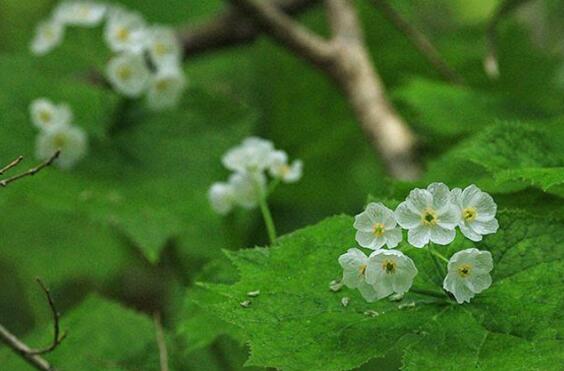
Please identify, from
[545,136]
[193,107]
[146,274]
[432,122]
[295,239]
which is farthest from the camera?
[146,274]

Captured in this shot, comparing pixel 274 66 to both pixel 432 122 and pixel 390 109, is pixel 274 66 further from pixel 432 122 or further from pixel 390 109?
pixel 432 122

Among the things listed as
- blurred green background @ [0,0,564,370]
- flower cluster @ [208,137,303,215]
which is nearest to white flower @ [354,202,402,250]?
blurred green background @ [0,0,564,370]

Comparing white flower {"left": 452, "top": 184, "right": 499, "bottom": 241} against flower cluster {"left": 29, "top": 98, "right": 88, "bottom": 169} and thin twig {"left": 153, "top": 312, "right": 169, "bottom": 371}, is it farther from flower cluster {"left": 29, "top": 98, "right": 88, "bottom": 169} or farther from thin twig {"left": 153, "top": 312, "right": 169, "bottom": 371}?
flower cluster {"left": 29, "top": 98, "right": 88, "bottom": 169}

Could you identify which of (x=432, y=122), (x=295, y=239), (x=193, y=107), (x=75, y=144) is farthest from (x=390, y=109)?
(x=295, y=239)

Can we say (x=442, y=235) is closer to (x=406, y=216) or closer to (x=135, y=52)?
(x=406, y=216)

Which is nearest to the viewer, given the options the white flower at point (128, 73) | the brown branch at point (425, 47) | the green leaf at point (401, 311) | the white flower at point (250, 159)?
the green leaf at point (401, 311)

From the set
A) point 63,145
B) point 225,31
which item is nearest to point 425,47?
point 225,31

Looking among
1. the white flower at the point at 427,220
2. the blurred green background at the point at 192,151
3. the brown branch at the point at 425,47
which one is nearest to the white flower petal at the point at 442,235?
the white flower at the point at 427,220

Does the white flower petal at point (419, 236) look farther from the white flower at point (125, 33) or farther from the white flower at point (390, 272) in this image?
the white flower at point (125, 33)
